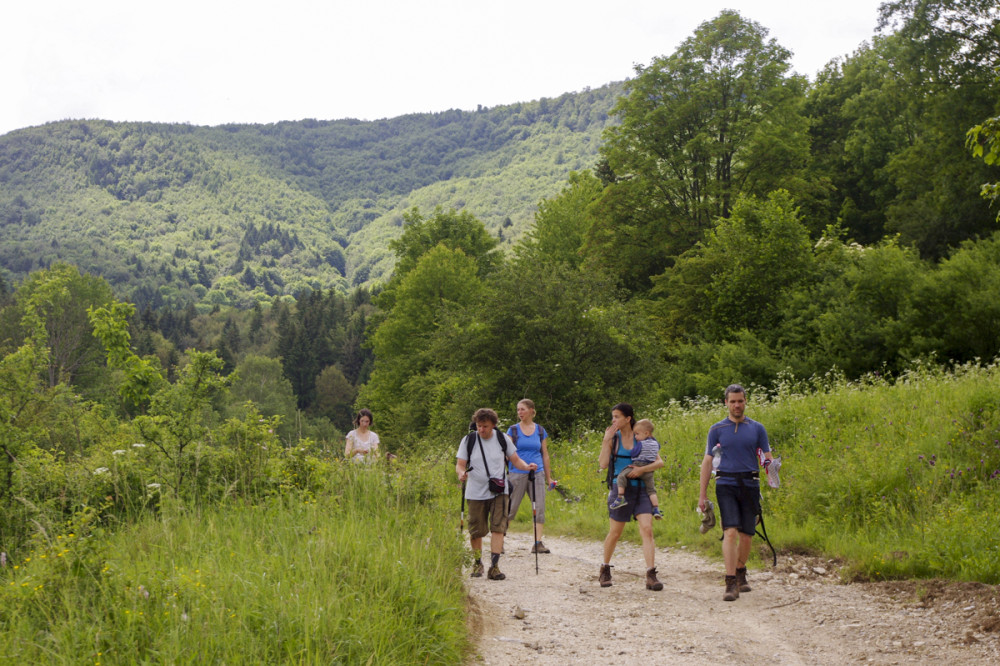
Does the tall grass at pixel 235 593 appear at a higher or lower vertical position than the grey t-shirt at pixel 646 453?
lower

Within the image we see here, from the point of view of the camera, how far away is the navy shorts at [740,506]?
7520mm

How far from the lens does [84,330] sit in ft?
199

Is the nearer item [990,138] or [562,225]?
[990,138]

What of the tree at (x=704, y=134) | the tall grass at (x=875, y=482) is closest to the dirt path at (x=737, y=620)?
the tall grass at (x=875, y=482)

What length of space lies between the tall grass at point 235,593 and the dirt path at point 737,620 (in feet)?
2.61

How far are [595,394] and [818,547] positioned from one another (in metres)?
10.6

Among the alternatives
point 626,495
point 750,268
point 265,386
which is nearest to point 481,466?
point 626,495

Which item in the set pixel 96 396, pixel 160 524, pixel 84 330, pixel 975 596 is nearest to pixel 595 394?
pixel 975 596

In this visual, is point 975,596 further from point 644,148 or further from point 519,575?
point 644,148

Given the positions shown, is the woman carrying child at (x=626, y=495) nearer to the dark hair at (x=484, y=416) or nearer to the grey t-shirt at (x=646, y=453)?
the grey t-shirt at (x=646, y=453)

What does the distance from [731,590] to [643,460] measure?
1444 millimetres

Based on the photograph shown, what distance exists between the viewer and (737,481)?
7.52 m

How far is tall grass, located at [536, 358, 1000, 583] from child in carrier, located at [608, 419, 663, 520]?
2.07 meters

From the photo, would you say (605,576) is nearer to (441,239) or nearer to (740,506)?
(740,506)
